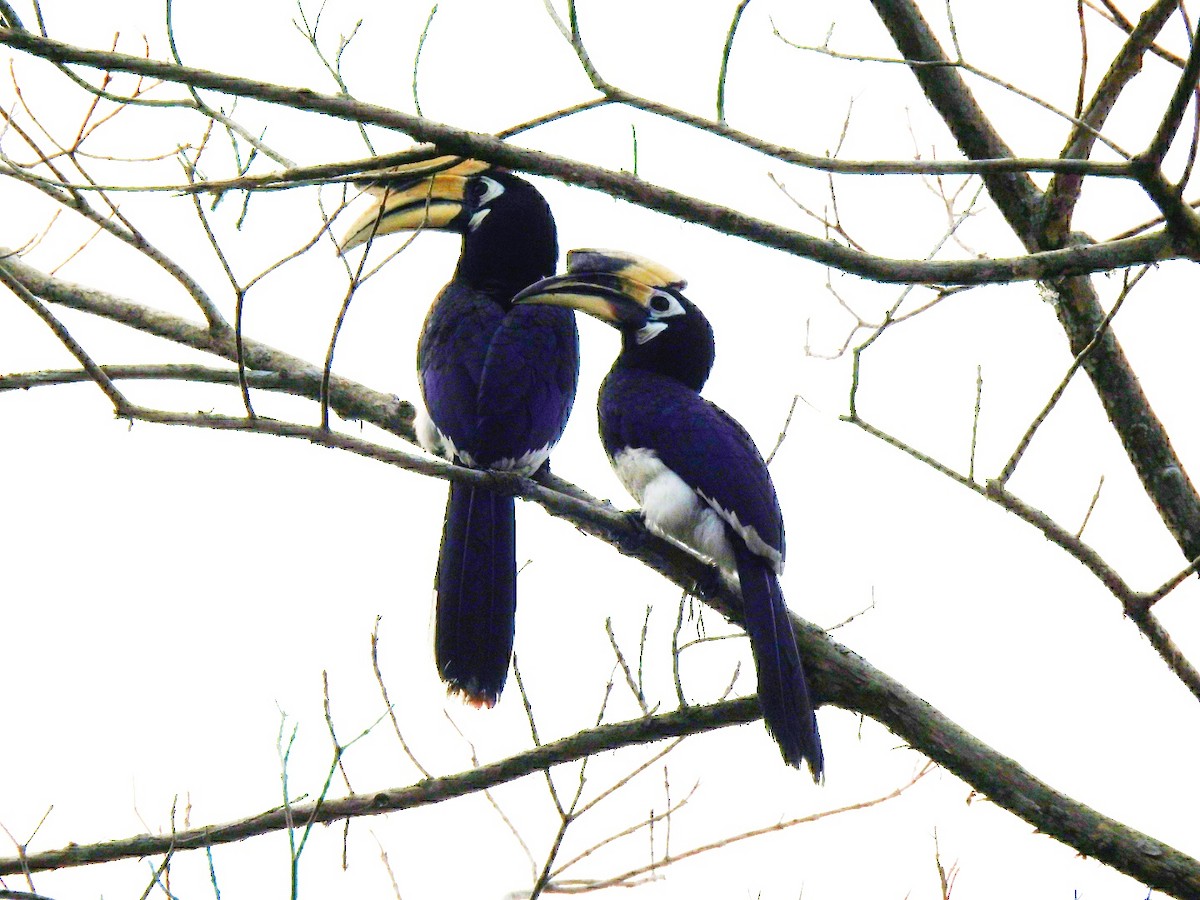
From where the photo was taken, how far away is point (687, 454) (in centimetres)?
438

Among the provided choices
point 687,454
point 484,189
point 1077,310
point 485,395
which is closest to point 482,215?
point 484,189

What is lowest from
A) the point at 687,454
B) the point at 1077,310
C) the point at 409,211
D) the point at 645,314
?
the point at 1077,310

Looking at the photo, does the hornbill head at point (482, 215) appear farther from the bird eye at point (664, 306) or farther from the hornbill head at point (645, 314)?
the bird eye at point (664, 306)

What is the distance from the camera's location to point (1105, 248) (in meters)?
2.61

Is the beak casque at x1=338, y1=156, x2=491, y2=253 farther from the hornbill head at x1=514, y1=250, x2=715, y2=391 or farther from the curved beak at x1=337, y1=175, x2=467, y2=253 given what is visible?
the hornbill head at x1=514, y1=250, x2=715, y2=391

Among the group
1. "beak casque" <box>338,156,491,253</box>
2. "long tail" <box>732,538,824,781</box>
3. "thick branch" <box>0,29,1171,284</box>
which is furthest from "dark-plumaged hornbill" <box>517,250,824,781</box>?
"thick branch" <box>0,29,1171,284</box>

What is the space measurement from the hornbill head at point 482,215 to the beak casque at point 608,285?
0.75ft

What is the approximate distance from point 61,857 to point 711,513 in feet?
6.42

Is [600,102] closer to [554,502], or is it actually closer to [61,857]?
[554,502]

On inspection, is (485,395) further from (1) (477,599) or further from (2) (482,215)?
(2) (482,215)

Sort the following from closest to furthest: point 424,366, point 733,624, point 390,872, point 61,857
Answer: point 390,872 → point 61,857 → point 733,624 → point 424,366

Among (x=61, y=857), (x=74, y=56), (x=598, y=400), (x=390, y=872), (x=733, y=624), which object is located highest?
(x=598, y=400)

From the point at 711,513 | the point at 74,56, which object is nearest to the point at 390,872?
the point at 711,513

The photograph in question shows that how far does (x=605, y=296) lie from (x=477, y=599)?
127 cm
